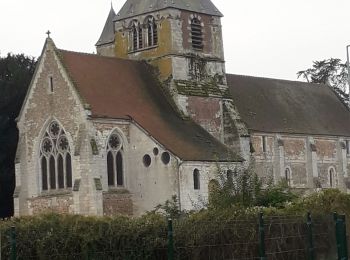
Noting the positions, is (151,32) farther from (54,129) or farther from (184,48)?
(54,129)

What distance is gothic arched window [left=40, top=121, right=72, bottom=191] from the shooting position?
165 ft

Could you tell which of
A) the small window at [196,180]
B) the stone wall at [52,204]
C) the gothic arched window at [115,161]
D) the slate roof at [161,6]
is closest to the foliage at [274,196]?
the small window at [196,180]

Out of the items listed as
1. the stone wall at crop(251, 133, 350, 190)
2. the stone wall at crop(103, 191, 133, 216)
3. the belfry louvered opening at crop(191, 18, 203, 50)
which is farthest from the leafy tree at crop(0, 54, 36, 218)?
the stone wall at crop(251, 133, 350, 190)

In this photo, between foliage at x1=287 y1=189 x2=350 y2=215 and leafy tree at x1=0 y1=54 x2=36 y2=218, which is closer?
foliage at x1=287 y1=189 x2=350 y2=215

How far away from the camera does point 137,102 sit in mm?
52000

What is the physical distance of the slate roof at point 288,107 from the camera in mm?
59772

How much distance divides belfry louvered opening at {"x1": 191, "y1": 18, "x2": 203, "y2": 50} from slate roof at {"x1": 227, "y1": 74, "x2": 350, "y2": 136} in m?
4.63

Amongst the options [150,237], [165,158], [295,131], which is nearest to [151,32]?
[165,158]

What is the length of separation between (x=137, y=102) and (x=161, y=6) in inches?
262

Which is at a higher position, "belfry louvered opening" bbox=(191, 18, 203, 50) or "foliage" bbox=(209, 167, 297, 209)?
"belfry louvered opening" bbox=(191, 18, 203, 50)

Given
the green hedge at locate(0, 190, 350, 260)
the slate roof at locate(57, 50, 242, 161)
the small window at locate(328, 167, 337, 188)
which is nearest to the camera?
the green hedge at locate(0, 190, 350, 260)

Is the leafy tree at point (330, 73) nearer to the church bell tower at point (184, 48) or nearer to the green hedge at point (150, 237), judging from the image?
Result: the church bell tower at point (184, 48)

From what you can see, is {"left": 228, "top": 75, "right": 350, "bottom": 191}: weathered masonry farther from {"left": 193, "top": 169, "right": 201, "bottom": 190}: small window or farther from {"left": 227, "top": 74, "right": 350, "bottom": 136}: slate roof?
{"left": 193, "top": 169, "right": 201, "bottom": 190}: small window

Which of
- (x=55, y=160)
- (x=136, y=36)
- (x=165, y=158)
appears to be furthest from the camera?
(x=136, y=36)
